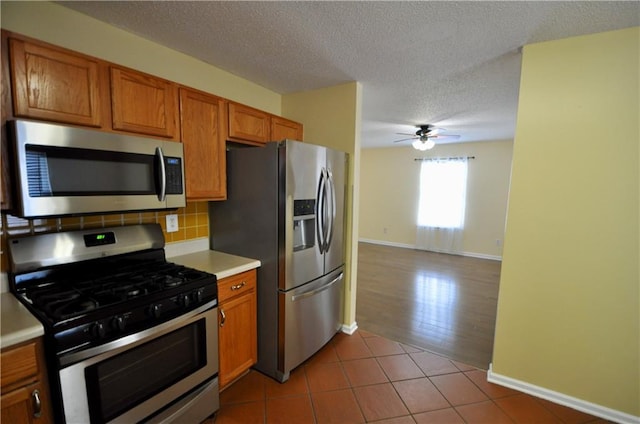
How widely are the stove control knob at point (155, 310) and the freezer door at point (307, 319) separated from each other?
809 mm

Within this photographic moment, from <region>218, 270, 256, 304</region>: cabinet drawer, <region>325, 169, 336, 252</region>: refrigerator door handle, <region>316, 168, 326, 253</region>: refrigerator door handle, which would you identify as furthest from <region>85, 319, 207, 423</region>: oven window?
<region>325, 169, 336, 252</region>: refrigerator door handle

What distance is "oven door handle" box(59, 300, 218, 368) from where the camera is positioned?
1.13 m

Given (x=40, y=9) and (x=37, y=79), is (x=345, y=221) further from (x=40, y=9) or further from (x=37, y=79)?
(x=40, y=9)

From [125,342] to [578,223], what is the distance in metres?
2.62

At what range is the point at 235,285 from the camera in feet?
6.23

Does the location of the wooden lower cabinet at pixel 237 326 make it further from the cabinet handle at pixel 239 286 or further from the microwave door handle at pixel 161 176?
the microwave door handle at pixel 161 176

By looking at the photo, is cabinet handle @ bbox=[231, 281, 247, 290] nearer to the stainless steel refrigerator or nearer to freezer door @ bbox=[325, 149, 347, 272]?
the stainless steel refrigerator

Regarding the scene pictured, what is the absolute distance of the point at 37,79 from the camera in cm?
124

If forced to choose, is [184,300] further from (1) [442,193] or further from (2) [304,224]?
(1) [442,193]

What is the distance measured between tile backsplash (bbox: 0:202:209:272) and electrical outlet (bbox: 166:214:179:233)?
0.9 inches

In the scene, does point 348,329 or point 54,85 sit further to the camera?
point 348,329

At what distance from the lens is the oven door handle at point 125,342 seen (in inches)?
44.3

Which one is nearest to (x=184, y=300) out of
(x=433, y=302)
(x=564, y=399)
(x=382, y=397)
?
(x=382, y=397)

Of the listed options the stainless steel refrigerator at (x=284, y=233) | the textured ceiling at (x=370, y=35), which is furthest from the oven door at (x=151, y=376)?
the textured ceiling at (x=370, y=35)
